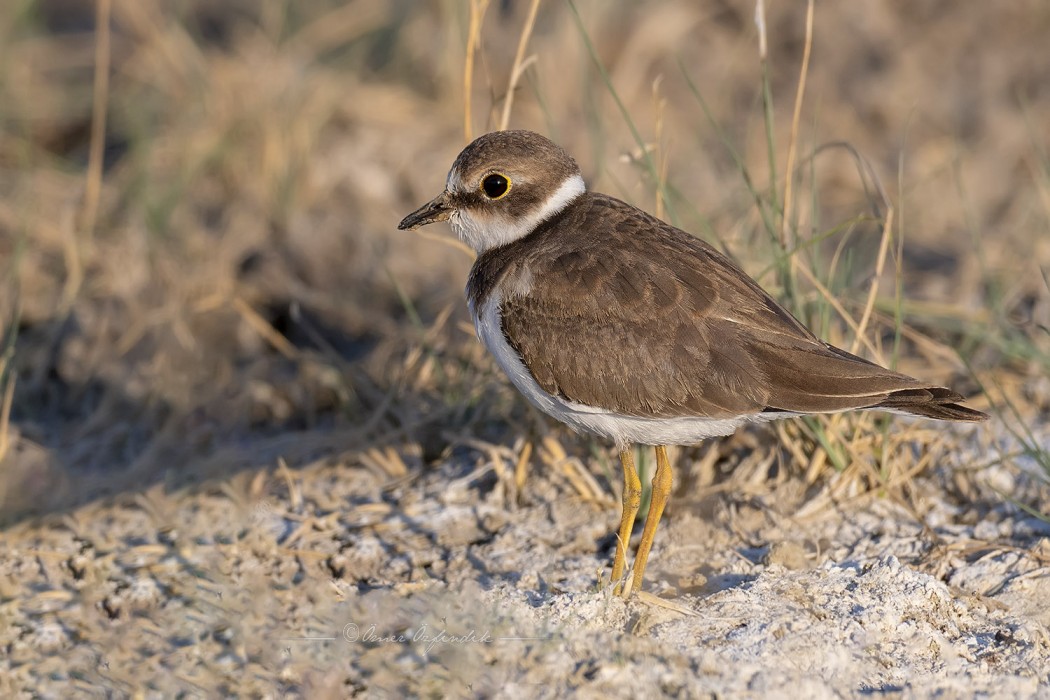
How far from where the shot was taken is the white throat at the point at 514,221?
4.56m

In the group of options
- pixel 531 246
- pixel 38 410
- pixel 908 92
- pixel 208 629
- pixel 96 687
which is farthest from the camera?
pixel 908 92

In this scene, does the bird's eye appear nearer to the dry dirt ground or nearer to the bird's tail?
the dry dirt ground

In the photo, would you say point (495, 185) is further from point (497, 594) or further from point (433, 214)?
point (497, 594)

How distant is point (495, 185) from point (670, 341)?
97cm

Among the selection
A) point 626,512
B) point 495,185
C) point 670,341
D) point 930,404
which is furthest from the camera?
point 495,185

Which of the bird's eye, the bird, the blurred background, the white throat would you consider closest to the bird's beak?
the white throat

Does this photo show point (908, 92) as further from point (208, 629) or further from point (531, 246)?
point (208, 629)

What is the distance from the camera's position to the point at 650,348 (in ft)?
13.3

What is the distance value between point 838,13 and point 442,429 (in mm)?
5043

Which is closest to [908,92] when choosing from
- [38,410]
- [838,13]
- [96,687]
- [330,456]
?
[838,13]

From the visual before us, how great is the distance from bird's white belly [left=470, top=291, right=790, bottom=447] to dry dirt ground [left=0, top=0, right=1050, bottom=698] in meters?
0.53

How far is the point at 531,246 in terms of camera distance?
4.41m

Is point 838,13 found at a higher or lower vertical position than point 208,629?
higher

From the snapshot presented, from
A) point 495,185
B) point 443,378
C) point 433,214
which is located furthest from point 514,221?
point 443,378
